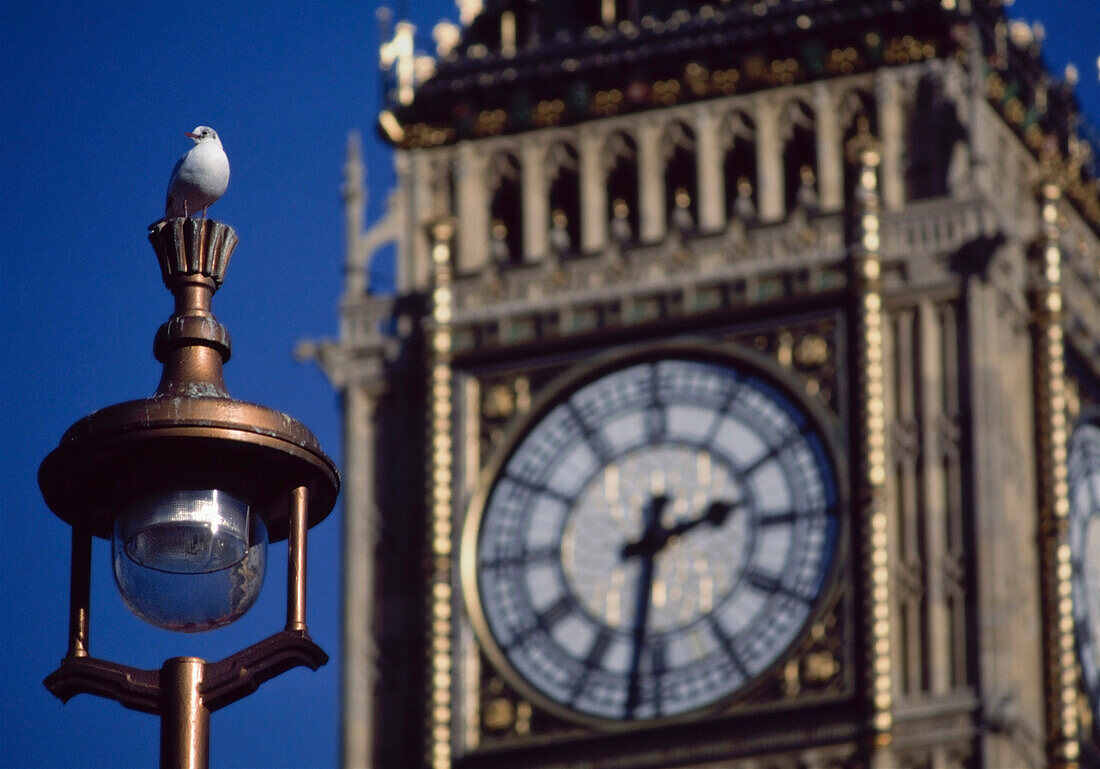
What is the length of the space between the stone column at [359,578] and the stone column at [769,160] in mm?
3740

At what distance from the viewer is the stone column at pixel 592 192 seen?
34.1m

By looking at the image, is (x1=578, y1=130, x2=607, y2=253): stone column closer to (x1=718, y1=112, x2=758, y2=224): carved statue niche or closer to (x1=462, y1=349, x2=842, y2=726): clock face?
(x1=718, y1=112, x2=758, y2=224): carved statue niche

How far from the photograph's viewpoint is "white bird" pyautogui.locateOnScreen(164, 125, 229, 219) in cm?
1186

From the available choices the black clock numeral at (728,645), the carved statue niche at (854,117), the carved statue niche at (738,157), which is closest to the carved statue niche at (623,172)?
the carved statue niche at (738,157)

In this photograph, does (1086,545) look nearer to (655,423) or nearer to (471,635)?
(655,423)

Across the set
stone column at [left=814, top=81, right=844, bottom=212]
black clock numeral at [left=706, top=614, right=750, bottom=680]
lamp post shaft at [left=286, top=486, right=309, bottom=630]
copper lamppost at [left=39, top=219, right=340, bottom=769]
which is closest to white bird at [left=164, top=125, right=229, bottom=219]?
copper lamppost at [left=39, top=219, right=340, bottom=769]

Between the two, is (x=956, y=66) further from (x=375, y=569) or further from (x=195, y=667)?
(x=195, y=667)

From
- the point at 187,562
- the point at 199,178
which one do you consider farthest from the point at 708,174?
the point at 187,562

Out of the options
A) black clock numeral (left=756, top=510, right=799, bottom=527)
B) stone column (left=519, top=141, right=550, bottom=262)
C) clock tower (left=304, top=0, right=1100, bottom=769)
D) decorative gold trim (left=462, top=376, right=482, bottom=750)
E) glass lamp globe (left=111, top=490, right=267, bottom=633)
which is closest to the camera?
glass lamp globe (left=111, top=490, right=267, bottom=633)

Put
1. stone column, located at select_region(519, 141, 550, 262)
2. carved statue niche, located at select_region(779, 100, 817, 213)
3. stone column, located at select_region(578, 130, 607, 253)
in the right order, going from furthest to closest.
Result: stone column, located at select_region(519, 141, 550, 262) → stone column, located at select_region(578, 130, 607, 253) → carved statue niche, located at select_region(779, 100, 817, 213)

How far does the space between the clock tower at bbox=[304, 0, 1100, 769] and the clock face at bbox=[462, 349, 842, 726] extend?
0.10ft

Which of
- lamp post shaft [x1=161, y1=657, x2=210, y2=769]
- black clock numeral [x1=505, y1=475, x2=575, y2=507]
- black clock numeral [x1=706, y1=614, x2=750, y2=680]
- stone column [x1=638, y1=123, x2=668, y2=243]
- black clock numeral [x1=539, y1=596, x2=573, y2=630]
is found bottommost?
lamp post shaft [x1=161, y1=657, x2=210, y2=769]

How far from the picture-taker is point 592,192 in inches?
1348

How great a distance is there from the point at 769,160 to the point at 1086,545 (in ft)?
13.5
